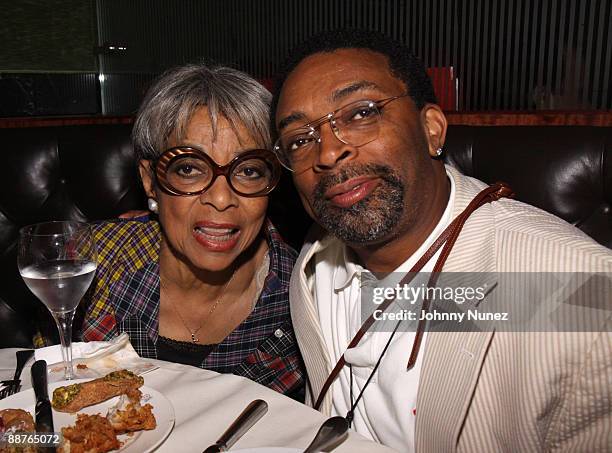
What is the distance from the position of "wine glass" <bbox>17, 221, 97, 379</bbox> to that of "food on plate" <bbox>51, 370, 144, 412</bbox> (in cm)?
18

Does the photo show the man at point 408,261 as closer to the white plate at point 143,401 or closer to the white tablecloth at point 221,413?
the white tablecloth at point 221,413

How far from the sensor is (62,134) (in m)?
2.83

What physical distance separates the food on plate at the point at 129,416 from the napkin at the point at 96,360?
0.82 feet

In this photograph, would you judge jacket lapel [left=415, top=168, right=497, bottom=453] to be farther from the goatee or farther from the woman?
the woman

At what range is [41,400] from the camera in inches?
46.8

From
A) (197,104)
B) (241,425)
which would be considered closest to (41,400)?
(241,425)

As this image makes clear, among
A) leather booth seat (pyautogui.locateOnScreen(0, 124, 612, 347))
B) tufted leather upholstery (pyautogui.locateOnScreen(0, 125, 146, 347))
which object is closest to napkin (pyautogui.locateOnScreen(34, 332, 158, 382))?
leather booth seat (pyautogui.locateOnScreen(0, 124, 612, 347))

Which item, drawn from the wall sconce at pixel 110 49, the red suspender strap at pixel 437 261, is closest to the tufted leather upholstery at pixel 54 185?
the red suspender strap at pixel 437 261

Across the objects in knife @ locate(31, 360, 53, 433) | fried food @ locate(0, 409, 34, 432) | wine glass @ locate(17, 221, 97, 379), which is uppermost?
wine glass @ locate(17, 221, 97, 379)

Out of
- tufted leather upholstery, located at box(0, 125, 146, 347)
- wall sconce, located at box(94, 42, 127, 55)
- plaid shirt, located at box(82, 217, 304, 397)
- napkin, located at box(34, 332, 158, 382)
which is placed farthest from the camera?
wall sconce, located at box(94, 42, 127, 55)

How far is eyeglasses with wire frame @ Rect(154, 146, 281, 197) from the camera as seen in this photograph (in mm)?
1965

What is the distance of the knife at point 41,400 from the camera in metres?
1.11

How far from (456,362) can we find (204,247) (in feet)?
3.37

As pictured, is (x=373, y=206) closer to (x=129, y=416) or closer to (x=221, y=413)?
(x=221, y=413)
